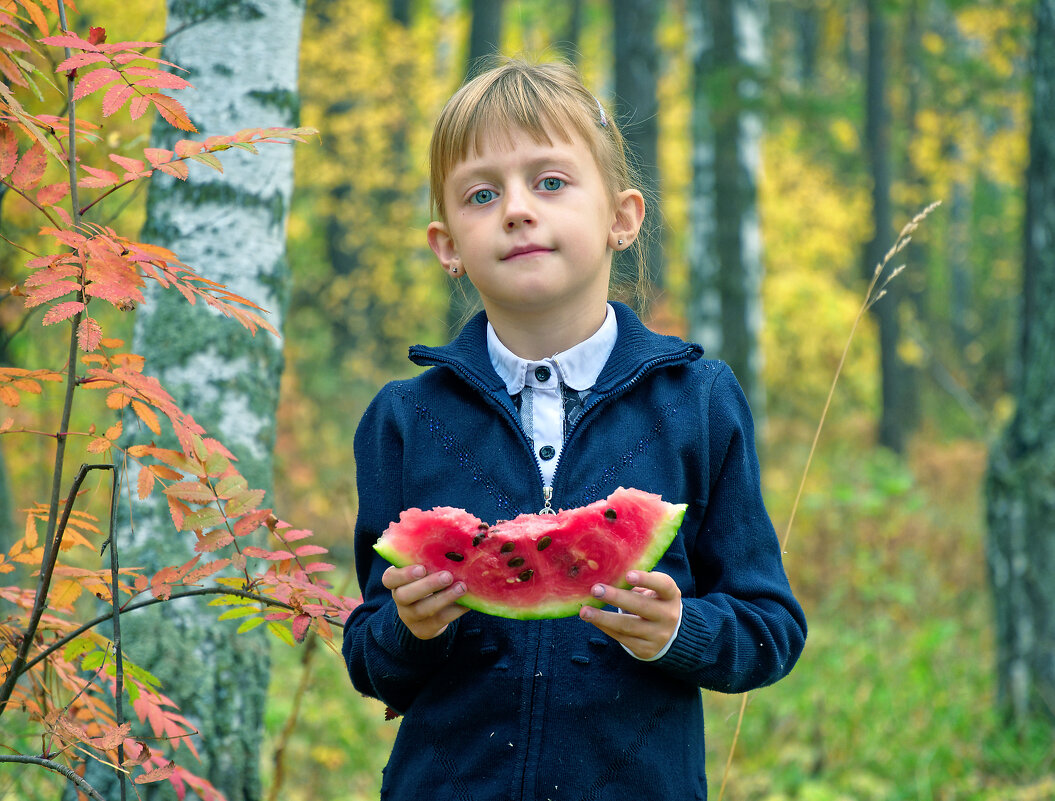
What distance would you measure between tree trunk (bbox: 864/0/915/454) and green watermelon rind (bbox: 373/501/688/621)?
13.5 metres

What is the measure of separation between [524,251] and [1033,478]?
3.98 m

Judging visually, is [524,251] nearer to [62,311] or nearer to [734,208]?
[62,311]

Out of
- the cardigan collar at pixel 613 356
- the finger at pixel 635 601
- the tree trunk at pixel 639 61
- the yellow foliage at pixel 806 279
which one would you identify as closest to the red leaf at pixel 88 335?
the cardigan collar at pixel 613 356

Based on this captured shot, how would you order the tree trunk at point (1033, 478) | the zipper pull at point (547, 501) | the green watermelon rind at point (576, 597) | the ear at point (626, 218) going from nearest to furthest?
the green watermelon rind at point (576, 597) < the zipper pull at point (547, 501) < the ear at point (626, 218) < the tree trunk at point (1033, 478)

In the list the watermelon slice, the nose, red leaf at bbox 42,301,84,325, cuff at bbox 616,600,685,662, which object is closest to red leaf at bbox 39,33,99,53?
red leaf at bbox 42,301,84,325

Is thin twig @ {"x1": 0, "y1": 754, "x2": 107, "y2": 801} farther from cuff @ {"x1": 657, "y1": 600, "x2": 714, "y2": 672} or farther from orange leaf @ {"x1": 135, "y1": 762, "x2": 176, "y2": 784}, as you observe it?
cuff @ {"x1": 657, "y1": 600, "x2": 714, "y2": 672}

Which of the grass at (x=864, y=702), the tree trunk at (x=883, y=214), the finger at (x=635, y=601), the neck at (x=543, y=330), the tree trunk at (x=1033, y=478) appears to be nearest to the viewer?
the finger at (x=635, y=601)

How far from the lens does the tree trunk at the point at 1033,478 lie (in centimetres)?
480

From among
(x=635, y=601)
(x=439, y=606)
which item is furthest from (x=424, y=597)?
(x=635, y=601)

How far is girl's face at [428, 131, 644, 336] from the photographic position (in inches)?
76.1

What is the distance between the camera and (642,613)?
1631mm

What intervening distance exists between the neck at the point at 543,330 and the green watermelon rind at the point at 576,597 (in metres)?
0.52

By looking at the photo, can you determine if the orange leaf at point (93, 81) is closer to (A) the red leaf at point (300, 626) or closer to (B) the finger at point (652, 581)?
(A) the red leaf at point (300, 626)

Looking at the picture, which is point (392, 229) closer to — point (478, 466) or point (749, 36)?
point (749, 36)
